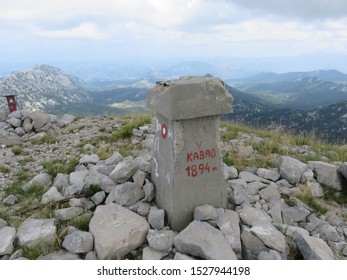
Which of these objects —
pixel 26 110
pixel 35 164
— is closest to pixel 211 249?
pixel 35 164

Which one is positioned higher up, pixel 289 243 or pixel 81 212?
pixel 81 212

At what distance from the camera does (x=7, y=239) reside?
440cm

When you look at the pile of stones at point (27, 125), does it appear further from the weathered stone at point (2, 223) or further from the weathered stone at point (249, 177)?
the weathered stone at point (249, 177)

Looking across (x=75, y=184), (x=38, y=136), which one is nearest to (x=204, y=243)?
(x=75, y=184)

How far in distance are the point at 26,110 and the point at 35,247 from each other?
9.56 meters

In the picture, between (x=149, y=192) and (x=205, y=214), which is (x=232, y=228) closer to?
(x=205, y=214)

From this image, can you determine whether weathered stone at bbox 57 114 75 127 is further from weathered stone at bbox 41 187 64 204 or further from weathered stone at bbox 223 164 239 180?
weathered stone at bbox 223 164 239 180

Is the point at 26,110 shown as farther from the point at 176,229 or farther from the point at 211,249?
the point at 211,249

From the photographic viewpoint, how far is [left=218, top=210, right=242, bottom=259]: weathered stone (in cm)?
422

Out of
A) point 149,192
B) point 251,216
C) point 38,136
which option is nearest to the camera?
point 251,216

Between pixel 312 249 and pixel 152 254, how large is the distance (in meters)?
2.21

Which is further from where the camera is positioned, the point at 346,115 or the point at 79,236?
the point at 346,115

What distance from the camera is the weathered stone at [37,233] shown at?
4.33 meters

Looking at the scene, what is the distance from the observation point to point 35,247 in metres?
4.27
